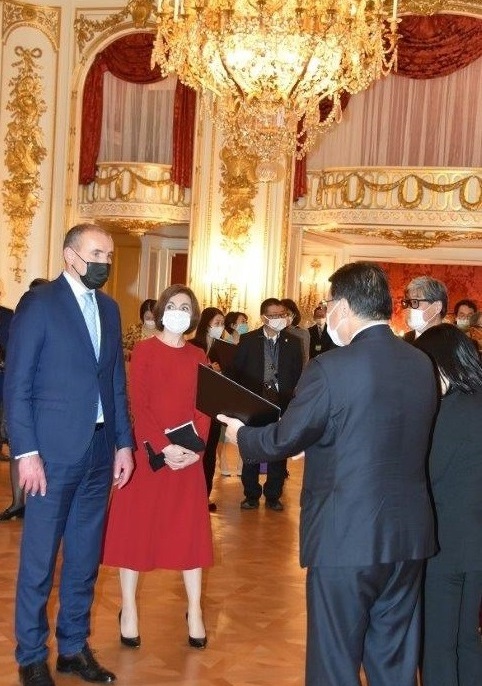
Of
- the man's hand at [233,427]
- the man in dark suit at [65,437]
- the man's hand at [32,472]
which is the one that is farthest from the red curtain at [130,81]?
the man's hand at [233,427]

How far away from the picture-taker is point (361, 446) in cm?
300

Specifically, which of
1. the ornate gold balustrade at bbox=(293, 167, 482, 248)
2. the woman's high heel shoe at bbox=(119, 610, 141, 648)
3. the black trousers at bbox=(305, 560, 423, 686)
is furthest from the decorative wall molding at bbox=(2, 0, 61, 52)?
the black trousers at bbox=(305, 560, 423, 686)

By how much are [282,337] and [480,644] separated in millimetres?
4573

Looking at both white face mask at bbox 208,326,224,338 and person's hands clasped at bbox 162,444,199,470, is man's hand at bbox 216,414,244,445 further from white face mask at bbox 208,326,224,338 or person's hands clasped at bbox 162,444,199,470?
white face mask at bbox 208,326,224,338

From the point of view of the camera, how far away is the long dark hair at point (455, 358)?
11.5ft

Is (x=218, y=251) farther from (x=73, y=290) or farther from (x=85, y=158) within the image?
(x=73, y=290)

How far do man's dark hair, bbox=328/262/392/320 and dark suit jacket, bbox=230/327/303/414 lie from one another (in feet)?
15.2

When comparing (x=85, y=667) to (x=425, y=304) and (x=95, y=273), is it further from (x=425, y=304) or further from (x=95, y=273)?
(x=425, y=304)

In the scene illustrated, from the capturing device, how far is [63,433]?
394cm

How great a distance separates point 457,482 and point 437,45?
11725 mm

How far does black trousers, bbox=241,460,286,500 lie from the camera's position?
795 cm

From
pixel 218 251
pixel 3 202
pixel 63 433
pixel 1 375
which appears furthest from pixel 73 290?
pixel 3 202

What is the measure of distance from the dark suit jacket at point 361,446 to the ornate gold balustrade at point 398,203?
11432 mm

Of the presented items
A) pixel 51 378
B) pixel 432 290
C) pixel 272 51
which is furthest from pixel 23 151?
pixel 51 378
